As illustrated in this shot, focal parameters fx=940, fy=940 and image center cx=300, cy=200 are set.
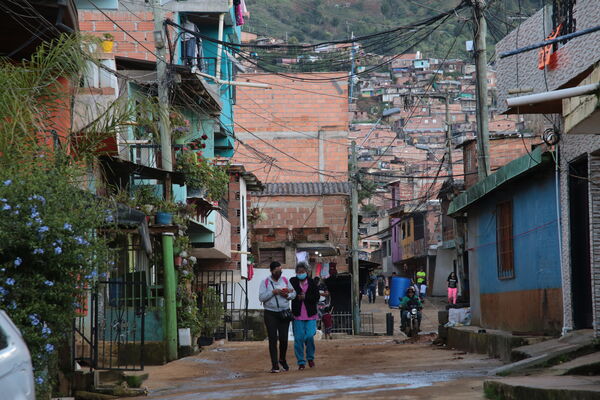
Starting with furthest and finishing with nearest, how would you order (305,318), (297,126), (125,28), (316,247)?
1. (297,126)
2. (316,247)
3. (125,28)
4. (305,318)

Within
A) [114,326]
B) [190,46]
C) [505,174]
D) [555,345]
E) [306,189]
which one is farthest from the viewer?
[306,189]

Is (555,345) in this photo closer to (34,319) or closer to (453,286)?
Answer: (34,319)

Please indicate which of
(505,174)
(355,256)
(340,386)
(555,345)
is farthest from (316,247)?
(340,386)

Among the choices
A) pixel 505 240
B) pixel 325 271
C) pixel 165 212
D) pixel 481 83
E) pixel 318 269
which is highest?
pixel 481 83

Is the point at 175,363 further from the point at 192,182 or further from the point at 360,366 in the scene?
the point at 192,182

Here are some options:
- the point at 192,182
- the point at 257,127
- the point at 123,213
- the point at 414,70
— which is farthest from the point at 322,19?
the point at 123,213

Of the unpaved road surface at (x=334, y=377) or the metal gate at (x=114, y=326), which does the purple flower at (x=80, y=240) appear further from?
the metal gate at (x=114, y=326)

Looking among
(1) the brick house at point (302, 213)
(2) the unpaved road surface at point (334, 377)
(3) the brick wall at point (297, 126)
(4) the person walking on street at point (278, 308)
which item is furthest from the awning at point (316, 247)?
(4) the person walking on street at point (278, 308)

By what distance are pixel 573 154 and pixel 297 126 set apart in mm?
38995

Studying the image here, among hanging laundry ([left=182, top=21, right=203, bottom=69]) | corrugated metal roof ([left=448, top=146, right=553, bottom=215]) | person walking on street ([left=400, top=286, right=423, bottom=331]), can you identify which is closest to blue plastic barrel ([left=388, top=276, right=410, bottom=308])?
person walking on street ([left=400, top=286, right=423, bottom=331])

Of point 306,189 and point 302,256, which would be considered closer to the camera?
point 302,256

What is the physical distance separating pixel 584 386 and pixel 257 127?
44.9 metres

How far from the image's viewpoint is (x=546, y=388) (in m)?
8.20

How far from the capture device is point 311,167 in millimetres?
51469
